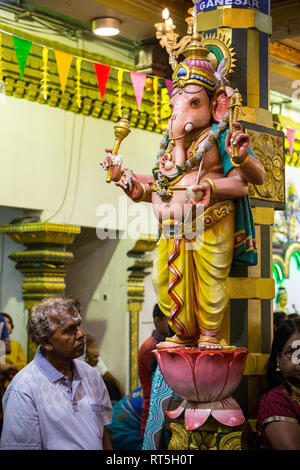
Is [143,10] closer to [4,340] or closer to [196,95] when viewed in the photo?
[4,340]

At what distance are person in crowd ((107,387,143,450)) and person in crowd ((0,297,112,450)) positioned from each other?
90.0 inches

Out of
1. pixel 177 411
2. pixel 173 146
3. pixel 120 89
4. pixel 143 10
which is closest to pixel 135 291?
pixel 120 89

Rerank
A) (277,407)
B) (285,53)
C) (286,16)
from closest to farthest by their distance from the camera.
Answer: (277,407)
(286,16)
(285,53)

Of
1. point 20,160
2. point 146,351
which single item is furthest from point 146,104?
point 146,351

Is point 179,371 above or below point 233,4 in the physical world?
below

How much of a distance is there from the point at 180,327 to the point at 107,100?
12.6 ft

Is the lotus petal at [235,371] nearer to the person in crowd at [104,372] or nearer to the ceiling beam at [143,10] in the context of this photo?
the ceiling beam at [143,10]

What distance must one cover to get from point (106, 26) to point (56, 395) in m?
4.10

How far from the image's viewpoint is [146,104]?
6.93 meters

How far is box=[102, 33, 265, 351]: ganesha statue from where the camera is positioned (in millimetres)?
3018

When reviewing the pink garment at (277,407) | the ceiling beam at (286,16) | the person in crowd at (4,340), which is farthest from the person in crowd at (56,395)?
the ceiling beam at (286,16)

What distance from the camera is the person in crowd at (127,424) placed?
517 centimetres

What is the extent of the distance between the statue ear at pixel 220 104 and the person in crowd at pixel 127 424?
2736 mm

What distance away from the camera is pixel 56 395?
8.95 ft
